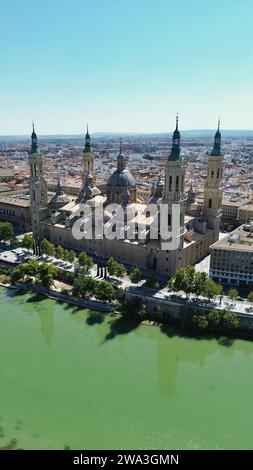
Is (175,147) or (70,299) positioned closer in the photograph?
(175,147)

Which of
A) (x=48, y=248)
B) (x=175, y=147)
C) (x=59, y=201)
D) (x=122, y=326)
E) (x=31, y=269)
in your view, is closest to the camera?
(x=122, y=326)

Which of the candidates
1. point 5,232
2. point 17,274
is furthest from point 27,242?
point 17,274

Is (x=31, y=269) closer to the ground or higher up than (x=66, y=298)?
higher up

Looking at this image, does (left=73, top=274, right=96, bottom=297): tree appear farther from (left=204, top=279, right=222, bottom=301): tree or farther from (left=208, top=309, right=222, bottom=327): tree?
(left=208, top=309, right=222, bottom=327): tree

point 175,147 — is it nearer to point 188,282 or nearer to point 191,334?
point 188,282

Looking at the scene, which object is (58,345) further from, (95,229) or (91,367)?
(95,229)

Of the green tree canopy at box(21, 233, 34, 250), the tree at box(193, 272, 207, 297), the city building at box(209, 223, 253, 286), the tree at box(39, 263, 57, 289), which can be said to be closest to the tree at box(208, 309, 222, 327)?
the tree at box(193, 272, 207, 297)

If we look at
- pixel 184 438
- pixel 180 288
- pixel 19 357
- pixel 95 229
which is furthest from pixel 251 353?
pixel 95 229
